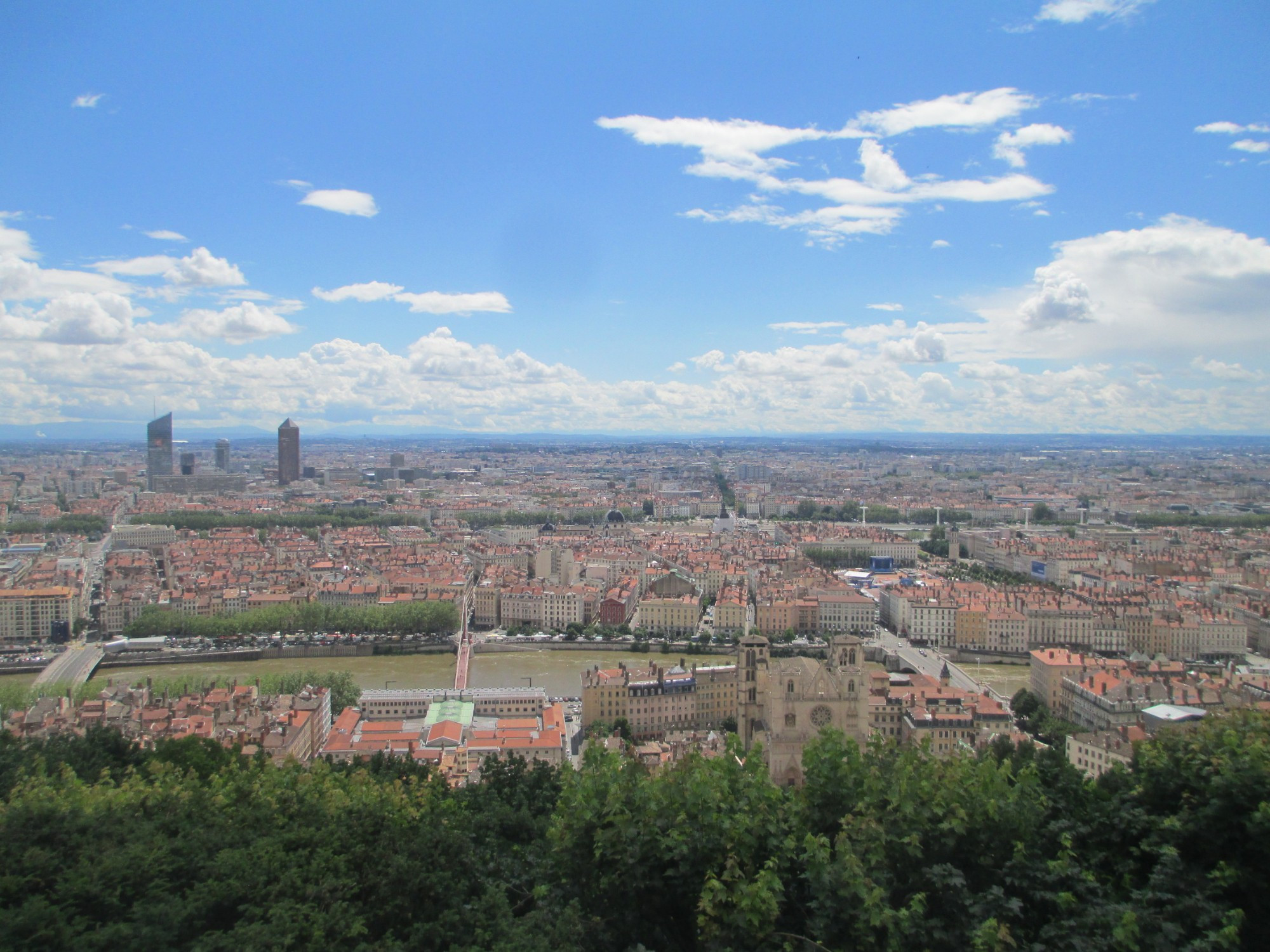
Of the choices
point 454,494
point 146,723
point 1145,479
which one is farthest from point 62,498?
point 1145,479

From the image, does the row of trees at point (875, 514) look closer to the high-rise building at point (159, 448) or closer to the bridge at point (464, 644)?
the bridge at point (464, 644)

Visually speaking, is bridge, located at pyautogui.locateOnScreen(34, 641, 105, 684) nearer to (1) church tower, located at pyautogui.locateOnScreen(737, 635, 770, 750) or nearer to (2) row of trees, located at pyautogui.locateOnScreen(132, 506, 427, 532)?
(1) church tower, located at pyautogui.locateOnScreen(737, 635, 770, 750)

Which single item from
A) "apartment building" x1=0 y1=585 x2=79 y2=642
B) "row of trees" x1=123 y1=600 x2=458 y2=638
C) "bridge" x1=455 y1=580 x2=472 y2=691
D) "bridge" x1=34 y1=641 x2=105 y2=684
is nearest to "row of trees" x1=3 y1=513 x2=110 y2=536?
"apartment building" x1=0 y1=585 x2=79 y2=642

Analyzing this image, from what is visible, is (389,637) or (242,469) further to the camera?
(242,469)

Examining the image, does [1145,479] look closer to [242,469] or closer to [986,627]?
[986,627]

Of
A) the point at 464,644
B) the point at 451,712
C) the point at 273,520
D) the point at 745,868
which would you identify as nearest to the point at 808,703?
the point at 745,868

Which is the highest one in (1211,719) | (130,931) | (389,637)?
(1211,719)

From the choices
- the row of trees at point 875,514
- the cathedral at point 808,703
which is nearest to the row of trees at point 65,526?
the row of trees at point 875,514
